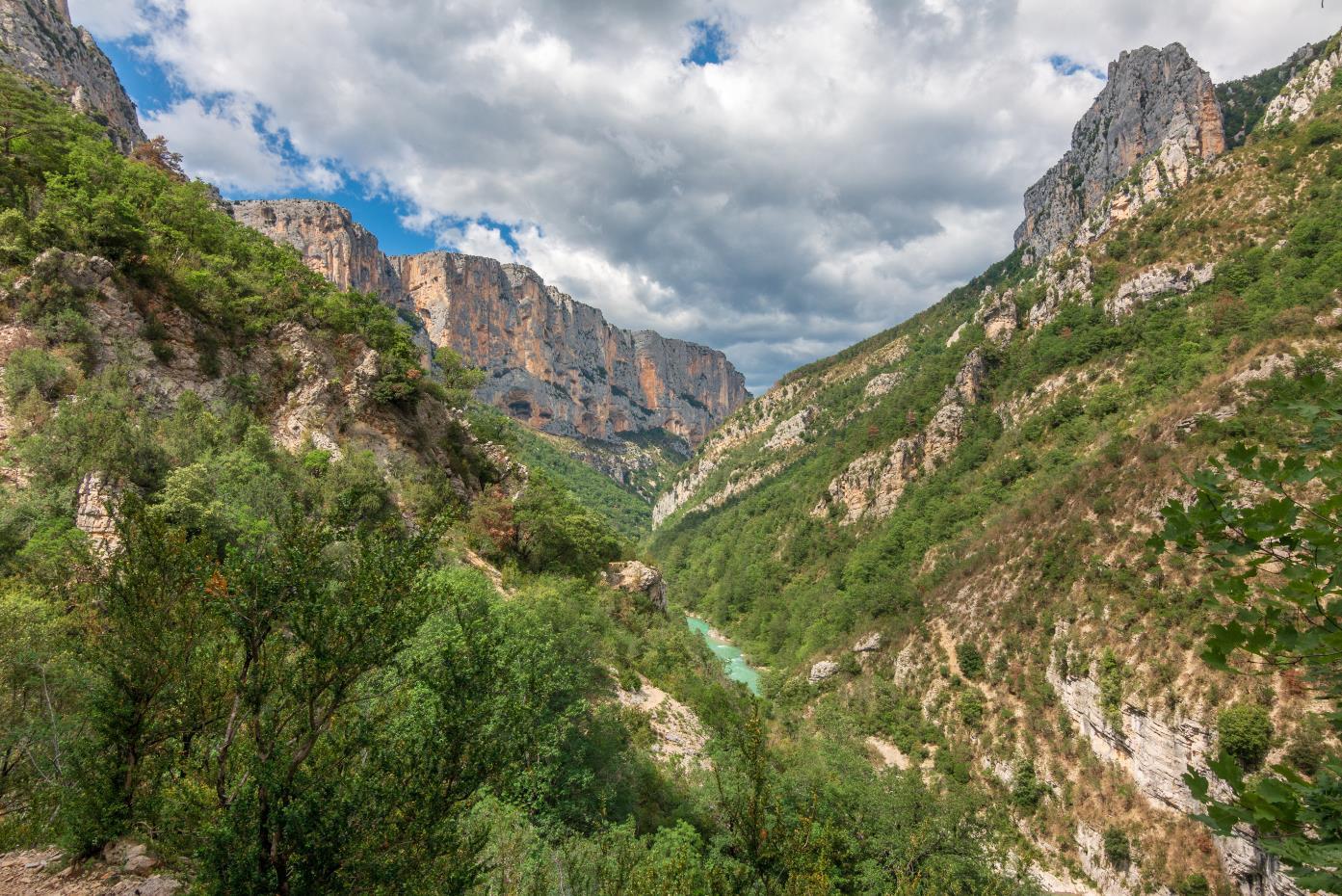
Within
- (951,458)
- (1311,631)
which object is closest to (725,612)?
(951,458)

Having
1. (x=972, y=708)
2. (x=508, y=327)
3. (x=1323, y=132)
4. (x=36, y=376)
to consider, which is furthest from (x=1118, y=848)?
(x=508, y=327)

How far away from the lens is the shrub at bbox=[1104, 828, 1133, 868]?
23.5 meters

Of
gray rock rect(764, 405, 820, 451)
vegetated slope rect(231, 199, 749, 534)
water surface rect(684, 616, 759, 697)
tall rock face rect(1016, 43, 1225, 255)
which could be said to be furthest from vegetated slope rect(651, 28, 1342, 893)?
vegetated slope rect(231, 199, 749, 534)

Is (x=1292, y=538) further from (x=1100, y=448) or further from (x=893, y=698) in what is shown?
(x=1100, y=448)

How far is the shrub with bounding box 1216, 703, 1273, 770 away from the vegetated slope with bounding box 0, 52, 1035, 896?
31.2 feet

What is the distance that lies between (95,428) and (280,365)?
997 cm

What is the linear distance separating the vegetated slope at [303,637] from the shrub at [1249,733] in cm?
950

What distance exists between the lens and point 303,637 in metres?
6.19

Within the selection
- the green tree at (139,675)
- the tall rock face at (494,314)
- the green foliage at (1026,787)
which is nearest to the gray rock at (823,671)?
the green foliage at (1026,787)

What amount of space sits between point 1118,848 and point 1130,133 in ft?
317

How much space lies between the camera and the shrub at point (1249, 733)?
20.7 metres

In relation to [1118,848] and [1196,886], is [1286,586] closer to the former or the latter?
[1196,886]

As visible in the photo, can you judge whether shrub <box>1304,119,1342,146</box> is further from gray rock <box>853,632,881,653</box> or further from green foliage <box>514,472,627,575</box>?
green foliage <box>514,472,627,575</box>

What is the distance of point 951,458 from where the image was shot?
63688mm
